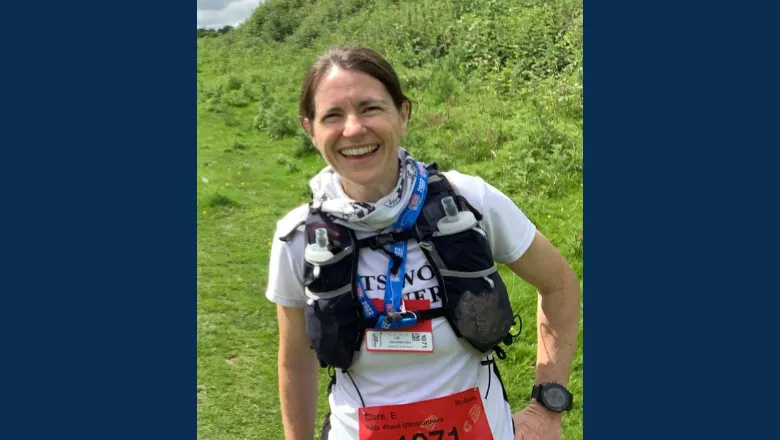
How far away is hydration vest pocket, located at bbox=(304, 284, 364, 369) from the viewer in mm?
1667

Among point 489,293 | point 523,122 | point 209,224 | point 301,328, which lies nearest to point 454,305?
point 489,293

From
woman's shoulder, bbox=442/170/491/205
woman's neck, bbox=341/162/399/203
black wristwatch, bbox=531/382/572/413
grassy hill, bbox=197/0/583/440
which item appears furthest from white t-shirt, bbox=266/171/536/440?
grassy hill, bbox=197/0/583/440

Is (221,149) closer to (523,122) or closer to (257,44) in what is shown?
(257,44)

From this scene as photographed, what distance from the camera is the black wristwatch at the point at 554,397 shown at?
199 cm

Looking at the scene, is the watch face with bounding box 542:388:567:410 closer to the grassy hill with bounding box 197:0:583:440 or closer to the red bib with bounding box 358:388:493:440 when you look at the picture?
the red bib with bounding box 358:388:493:440

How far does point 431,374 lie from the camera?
5.48 ft

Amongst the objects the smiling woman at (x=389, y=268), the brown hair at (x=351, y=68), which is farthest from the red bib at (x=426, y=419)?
the brown hair at (x=351, y=68)

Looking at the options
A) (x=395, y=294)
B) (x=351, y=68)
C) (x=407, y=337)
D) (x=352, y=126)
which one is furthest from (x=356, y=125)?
(x=407, y=337)

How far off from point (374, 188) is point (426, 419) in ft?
2.00

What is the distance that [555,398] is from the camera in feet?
6.56

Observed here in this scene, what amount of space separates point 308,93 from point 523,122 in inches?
66.9

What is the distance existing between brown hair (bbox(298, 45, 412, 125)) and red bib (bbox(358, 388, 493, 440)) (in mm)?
768

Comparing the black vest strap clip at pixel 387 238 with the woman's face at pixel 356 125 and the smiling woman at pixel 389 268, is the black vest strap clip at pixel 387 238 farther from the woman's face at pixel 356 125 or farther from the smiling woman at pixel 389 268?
the woman's face at pixel 356 125

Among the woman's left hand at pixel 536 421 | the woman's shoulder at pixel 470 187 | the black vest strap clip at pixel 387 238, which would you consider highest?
the woman's shoulder at pixel 470 187
